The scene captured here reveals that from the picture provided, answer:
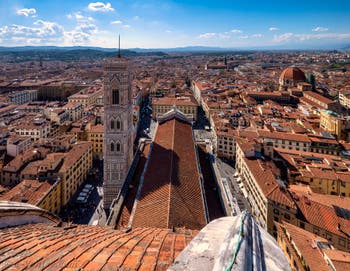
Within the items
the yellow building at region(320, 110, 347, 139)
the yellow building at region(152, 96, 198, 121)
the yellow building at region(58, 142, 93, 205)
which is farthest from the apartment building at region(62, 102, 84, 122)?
the yellow building at region(320, 110, 347, 139)

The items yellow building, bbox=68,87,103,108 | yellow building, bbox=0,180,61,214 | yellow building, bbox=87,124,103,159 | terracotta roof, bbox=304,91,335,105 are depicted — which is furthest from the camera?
yellow building, bbox=68,87,103,108

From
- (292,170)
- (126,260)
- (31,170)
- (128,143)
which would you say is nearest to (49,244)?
(126,260)

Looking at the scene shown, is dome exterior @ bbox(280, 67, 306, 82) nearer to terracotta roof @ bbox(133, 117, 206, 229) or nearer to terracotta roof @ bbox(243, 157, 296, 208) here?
terracotta roof @ bbox(243, 157, 296, 208)

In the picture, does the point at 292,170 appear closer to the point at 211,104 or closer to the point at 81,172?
the point at 81,172

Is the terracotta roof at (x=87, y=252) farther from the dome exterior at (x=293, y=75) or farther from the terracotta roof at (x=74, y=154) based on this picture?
the dome exterior at (x=293, y=75)

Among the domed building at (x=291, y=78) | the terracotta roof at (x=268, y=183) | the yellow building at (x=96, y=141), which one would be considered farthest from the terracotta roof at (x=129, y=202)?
the domed building at (x=291, y=78)

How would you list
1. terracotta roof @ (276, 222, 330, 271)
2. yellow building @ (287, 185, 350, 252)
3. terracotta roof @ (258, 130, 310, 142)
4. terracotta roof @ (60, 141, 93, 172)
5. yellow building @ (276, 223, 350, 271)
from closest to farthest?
yellow building @ (276, 223, 350, 271), terracotta roof @ (276, 222, 330, 271), yellow building @ (287, 185, 350, 252), terracotta roof @ (60, 141, 93, 172), terracotta roof @ (258, 130, 310, 142)

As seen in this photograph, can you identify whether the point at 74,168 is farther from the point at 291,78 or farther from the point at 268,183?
the point at 291,78
